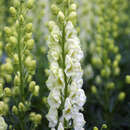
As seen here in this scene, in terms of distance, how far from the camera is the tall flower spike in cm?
212

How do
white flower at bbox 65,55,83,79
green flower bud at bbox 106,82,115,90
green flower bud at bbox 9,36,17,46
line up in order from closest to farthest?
1. white flower at bbox 65,55,83,79
2. green flower bud at bbox 9,36,17,46
3. green flower bud at bbox 106,82,115,90

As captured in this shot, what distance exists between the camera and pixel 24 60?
8.00 ft

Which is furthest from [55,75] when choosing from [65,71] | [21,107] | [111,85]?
[111,85]

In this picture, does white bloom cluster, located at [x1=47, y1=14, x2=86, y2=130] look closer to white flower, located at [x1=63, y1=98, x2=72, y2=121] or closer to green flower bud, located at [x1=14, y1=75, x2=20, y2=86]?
white flower, located at [x1=63, y1=98, x2=72, y2=121]

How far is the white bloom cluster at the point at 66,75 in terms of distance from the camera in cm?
212

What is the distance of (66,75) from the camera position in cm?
213

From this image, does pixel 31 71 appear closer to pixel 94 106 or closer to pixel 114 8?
pixel 94 106

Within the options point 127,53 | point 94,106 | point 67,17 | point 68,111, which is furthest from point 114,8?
point 68,111

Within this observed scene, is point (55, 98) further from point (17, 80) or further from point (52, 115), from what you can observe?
Result: point (17, 80)

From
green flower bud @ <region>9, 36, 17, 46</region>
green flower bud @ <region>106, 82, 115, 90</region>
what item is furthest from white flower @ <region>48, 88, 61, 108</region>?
green flower bud @ <region>106, 82, 115, 90</region>

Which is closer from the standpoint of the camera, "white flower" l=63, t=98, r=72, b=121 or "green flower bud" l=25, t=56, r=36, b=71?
"white flower" l=63, t=98, r=72, b=121

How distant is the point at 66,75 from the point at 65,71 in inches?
1.8

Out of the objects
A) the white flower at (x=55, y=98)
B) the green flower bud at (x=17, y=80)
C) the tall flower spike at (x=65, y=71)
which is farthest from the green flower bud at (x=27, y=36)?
the white flower at (x=55, y=98)

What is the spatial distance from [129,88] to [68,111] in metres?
2.33
